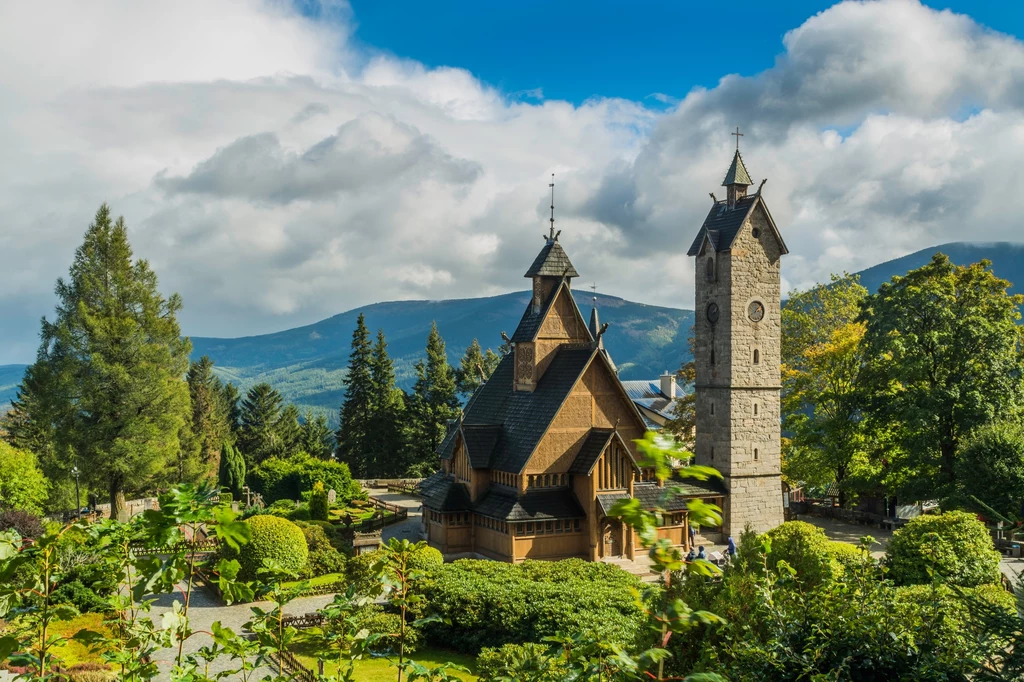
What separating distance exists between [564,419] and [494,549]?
5181mm

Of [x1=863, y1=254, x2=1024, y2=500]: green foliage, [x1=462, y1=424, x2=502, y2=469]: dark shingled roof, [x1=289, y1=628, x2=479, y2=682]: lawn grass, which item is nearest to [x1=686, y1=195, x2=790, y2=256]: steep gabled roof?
[x1=863, y1=254, x2=1024, y2=500]: green foliage

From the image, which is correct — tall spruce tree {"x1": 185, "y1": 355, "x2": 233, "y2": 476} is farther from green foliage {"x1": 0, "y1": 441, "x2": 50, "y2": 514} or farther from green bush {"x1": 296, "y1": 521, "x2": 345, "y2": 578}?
green bush {"x1": 296, "y1": 521, "x2": 345, "y2": 578}

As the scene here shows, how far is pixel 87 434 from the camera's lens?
39.1 metres

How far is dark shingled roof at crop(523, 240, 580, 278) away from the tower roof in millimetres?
7954

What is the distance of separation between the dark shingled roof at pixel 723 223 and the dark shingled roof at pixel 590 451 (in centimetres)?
1011

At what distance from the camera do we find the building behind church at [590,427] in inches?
1163

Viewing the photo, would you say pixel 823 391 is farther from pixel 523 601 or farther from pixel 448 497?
pixel 523 601

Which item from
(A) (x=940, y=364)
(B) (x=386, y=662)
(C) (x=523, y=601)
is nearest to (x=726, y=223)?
(A) (x=940, y=364)

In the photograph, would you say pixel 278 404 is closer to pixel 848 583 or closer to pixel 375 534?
pixel 375 534

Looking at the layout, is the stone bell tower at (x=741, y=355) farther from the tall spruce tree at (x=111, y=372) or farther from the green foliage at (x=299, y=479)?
the tall spruce tree at (x=111, y=372)

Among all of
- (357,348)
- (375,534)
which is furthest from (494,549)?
(357,348)

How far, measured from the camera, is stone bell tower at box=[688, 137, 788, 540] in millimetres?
34500

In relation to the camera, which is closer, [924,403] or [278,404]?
[924,403]

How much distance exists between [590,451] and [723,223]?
12105mm
